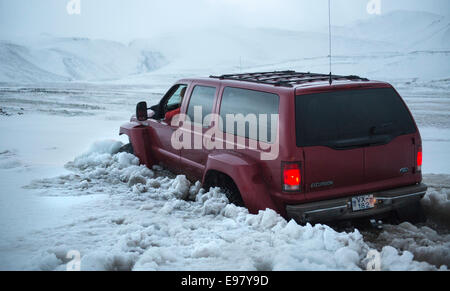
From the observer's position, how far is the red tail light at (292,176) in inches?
174

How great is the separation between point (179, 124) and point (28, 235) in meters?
2.39

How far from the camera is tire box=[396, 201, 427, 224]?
5098mm

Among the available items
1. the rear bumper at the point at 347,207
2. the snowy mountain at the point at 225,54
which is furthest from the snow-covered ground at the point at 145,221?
the snowy mountain at the point at 225,54

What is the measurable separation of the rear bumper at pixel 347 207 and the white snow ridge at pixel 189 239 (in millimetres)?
156

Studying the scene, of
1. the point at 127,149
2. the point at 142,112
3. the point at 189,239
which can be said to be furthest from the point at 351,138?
the point at 127,149

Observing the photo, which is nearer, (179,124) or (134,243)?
(134,243)

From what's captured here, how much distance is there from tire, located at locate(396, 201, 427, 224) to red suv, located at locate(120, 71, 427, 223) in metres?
0.02

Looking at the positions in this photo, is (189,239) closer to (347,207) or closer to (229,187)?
(229,187)

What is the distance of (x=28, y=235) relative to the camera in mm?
4656

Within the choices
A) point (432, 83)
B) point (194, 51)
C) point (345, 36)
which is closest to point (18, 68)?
point (194, 51)

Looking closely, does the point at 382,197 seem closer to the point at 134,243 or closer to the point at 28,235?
the point at 134,243

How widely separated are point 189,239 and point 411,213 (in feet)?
8.00

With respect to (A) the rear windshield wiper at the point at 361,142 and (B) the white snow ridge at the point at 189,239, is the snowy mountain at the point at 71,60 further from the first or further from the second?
(A) the rear windshield wiper at the point at 361,142

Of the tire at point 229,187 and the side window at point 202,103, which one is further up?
the side window at point 202,103
